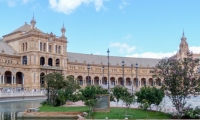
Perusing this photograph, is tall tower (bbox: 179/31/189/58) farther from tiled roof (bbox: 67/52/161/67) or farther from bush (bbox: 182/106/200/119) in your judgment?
bush (bbox: 182/106/200/119)

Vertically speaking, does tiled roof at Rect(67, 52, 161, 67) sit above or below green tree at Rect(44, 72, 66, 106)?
above

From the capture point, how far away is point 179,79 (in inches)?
879

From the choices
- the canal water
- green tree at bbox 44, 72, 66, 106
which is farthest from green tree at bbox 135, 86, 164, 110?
green tree at bbox 44, 72, 66, 106

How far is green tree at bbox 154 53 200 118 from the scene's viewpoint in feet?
72.8

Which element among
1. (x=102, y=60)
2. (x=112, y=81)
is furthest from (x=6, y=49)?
(x=112, y=81)

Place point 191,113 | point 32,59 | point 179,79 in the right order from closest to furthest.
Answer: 1. point 191,113
2. point 179,79
3. point 32,59

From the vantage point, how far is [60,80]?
39281 mm

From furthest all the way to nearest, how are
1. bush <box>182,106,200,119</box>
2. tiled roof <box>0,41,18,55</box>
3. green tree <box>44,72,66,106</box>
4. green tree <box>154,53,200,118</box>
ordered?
1. tiled roof <box>0,41,18,55</box>
2. green tree <box>44,72,66,106</box>
3. green tree <box>154,53,200,118</box>
4. bush <box>182,106,200,119</box>

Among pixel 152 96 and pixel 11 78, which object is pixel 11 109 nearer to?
pixel 152 96

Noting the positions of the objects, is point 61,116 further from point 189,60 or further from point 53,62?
point 53,62

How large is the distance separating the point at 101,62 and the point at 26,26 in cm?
2961

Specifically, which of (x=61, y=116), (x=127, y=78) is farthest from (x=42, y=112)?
(x=127, y=78)

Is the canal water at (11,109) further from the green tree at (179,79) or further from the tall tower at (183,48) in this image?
the tall tower at (183,48)

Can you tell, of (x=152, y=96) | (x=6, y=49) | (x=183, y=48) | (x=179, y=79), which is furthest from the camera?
(x=183, y=48)
